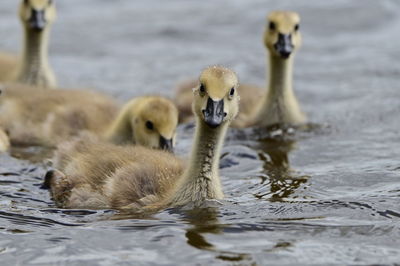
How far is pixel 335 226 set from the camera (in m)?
6.86

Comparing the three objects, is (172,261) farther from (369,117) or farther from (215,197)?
(369,117)

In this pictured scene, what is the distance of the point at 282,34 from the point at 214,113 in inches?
135

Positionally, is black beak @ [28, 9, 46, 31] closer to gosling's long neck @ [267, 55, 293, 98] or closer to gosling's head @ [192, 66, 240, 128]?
gosling's long neck @ [267, 55, 293, 98]

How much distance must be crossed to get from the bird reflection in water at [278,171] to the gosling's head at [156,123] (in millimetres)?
878

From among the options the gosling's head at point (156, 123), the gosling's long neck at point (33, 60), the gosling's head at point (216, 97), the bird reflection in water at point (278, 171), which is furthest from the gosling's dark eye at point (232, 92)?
the gosling's long neck at point (33, 60)

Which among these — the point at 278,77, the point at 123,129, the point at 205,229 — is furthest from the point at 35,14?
the point at 205,229

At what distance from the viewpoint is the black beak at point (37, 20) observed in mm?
11414

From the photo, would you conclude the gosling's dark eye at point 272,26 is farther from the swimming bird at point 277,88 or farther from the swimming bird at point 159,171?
the swimming bird at point 159,171

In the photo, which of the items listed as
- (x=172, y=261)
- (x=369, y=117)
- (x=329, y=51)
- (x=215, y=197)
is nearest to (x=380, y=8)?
(x=329, y=51)

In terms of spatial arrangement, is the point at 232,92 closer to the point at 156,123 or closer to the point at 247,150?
the point at 156,123

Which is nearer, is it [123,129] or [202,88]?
[202,88]

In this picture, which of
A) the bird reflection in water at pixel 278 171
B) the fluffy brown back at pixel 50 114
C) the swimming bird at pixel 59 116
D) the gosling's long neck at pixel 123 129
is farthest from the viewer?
the fluffy brown back at pixel 50 114

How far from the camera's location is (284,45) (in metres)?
9.95

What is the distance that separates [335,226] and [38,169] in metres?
2.99
